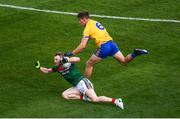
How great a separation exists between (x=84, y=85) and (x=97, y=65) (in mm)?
2713

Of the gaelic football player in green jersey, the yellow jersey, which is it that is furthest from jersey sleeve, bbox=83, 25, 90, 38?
the gaelic football player in green jersey

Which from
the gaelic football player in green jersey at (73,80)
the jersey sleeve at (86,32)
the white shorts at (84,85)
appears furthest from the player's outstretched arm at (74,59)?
the jersey sleeve at (86,32)

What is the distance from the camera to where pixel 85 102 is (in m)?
15.9

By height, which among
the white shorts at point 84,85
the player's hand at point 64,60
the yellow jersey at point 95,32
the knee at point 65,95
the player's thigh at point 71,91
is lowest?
the knee at point 65,95

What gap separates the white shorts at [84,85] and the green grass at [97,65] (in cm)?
37

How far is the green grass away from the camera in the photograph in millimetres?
15422

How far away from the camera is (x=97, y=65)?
18.5 meters

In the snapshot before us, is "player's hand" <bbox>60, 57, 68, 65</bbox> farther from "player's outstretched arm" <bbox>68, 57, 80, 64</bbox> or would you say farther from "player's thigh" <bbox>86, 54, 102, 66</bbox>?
"player's thigh" <bbox>86, 54, 102, 66</bbox>

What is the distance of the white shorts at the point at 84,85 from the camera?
1584 cm

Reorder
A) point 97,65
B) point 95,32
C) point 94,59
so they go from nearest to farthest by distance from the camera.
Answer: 1. point 95,32
2. point 94,59
3. point 97,65

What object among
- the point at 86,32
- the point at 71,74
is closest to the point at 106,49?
the point at 86,32

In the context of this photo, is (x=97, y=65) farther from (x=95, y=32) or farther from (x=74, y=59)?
(x=74, y=59)

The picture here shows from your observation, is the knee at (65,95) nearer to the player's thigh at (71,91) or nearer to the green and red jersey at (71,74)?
the player's thigh at (71,91)

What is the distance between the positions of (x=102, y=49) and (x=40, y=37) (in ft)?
15.4
